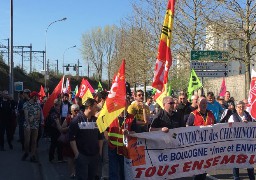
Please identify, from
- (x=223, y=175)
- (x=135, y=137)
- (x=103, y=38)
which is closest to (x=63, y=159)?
(x=223, y=175)

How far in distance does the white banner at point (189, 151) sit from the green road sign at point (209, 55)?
786 cm

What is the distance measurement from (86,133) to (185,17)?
14037mm

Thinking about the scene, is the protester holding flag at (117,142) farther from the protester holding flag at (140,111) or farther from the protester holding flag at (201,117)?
the protester holding flag at (140,111)

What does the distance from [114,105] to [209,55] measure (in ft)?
32.2

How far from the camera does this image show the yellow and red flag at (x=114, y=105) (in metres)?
6.89

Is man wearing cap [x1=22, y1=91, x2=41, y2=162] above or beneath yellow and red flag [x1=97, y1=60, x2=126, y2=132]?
beneath

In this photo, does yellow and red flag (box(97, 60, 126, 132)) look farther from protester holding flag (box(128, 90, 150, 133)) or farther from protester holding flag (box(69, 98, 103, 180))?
protester holding flag (box(128, 90, 150, 133))

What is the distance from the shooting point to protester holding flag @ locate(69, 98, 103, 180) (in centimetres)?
681

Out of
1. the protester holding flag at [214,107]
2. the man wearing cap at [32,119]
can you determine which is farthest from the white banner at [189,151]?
the man wearing cap at [32,119]

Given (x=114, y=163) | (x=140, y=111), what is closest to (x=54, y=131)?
(x=140, y=111)

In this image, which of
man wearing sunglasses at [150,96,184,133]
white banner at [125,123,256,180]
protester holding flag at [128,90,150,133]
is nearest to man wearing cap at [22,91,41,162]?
protester holding flag at [128,90,150,133]

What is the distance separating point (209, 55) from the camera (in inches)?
640

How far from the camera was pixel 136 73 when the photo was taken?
3494cm

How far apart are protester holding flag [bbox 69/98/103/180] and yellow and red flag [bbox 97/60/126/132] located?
200 mm
